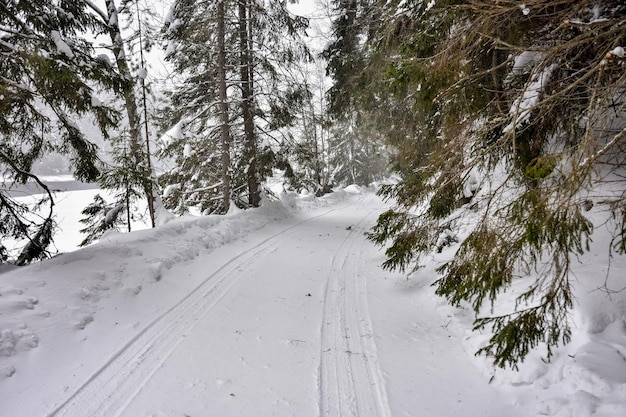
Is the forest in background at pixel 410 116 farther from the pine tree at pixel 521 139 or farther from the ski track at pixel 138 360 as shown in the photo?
the ski track at pixel 138 360

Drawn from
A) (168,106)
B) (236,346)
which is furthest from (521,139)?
(168,106)

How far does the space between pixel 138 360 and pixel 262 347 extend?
135 centimetres

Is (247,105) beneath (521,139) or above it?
above

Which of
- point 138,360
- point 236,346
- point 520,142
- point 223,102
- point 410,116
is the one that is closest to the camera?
point 520,142

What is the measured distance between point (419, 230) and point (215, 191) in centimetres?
986

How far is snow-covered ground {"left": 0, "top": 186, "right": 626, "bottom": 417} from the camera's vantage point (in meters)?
2.71

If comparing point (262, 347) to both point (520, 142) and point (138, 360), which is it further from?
point (520, 142)

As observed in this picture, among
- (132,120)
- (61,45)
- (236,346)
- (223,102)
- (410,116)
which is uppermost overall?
(223,102)

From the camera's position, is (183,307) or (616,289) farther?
(183,307)

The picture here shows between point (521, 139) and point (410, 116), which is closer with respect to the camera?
point (521, 139)

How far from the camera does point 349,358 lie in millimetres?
3506

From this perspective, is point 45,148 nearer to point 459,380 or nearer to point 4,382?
point 4,382

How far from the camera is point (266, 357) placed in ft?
11.4

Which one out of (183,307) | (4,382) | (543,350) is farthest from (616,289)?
(4,382)
